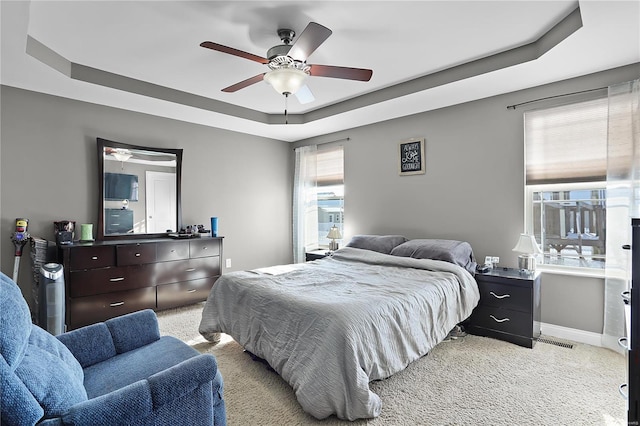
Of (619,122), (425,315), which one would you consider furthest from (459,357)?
(619,122)

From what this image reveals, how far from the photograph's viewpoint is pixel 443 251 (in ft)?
11.0

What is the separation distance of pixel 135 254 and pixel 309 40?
300cm

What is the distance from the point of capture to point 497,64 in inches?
116

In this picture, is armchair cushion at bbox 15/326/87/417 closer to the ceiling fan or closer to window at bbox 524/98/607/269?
the ceiling fan

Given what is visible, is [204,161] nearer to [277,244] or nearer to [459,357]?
[277,244]

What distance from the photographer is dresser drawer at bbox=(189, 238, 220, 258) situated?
13.6 ft

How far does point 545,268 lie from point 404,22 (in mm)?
2733

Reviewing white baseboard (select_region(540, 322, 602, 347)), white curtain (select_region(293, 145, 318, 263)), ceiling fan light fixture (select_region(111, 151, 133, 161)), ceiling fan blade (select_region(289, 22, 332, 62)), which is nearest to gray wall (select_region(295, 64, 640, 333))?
white baseboard (select_region(540, 322, 602, 347))

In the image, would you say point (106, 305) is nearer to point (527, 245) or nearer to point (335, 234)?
point (335, 234)

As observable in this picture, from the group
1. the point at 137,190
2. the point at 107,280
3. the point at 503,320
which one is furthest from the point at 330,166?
the point at 107,280

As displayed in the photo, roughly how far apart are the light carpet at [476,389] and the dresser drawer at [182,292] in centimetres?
120

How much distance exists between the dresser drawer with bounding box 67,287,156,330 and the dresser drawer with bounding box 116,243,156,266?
33cm

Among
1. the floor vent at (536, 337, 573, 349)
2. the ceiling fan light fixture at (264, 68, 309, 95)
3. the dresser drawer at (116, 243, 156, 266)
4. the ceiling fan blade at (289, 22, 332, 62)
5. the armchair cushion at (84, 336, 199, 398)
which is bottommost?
the floor vent at (536, 337, 573, 349)

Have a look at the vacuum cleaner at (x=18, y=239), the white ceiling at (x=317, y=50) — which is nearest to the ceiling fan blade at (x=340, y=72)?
the white ceiling at (x=317, y=50)
